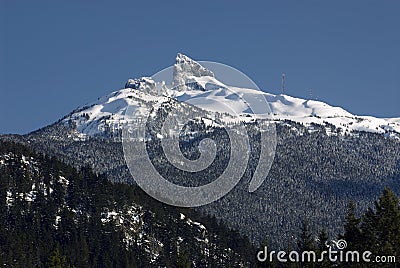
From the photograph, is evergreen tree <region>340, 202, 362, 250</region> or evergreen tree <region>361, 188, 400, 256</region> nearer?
evergreen tree <region>361, 188, 400, 256</region>

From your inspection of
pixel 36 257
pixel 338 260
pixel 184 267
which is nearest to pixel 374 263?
pixel 338 260

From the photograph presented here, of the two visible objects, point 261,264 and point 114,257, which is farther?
point 114,257

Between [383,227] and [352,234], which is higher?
[352,234]

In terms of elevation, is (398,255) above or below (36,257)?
below

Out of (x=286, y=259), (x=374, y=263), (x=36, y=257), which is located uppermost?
(x=36, y=257)

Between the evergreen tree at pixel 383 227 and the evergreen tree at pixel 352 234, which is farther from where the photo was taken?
the evergreen tree at pixel 352 234

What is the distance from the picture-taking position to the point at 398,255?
72.6 metres

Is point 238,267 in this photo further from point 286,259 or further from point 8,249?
point 286,259

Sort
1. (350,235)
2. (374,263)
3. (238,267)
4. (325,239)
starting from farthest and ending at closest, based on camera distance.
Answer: (238,267), (325,239), (350,235), (374,263)

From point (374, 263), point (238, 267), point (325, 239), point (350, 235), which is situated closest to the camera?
point (374, 263)

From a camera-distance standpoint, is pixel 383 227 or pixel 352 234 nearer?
pixel 383 227

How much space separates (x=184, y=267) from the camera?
80625 mm

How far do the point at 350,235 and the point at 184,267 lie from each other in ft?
53.7

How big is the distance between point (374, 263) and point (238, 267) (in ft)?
421
